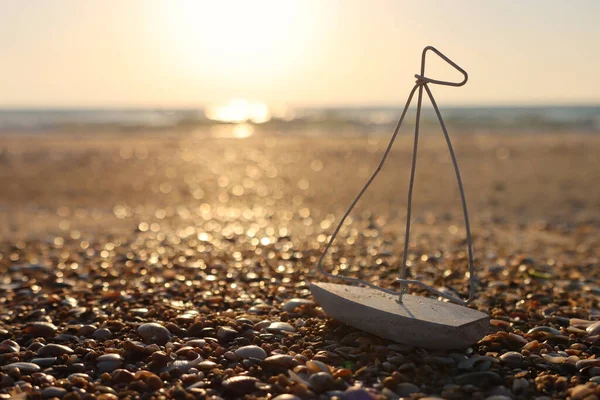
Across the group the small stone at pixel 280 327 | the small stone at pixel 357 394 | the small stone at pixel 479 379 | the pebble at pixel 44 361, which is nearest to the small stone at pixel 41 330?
the pebble at pixel 44 361

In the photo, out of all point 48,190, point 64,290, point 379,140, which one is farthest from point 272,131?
point 64,290

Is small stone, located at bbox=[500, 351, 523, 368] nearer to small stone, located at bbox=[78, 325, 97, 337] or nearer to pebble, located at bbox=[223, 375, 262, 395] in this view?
pebble, located at bbox=[223, 375, 262, 395]

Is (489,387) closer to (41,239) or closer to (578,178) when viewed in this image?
(41,239)

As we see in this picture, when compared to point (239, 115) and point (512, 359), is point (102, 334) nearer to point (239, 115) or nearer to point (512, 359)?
point (512, 359)

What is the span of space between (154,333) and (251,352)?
71 cm

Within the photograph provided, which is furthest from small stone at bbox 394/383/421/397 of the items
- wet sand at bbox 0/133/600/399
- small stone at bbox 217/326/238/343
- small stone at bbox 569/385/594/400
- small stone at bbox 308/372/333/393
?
small stone at bbox 217/326/238/343

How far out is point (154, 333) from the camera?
3.74 meters

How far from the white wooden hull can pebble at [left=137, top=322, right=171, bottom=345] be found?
1.00 meters

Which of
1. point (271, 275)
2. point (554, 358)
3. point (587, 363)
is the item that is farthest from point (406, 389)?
point (271, 275)

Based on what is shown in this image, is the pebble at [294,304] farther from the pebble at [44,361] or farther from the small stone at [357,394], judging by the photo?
the pebble at [44,361]

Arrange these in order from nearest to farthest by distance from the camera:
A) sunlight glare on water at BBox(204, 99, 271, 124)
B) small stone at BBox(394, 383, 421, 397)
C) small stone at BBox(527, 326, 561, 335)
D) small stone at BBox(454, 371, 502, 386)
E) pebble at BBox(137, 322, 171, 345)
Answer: small stone at BBox(394, 383, 421, 397) → small stone at BBox(454, 371, 502, 386) → pebble at BBox(137, 322, 171, 345) → small stone at BBox(527, 326, 561, 335) → sunlight glare on water at BBox(204, 99, 271, 124)

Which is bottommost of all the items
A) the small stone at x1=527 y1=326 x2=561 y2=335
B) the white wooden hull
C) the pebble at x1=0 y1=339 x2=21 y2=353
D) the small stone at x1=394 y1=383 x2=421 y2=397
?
the pebble at x1=0 y1=339 x2=21 y2=353

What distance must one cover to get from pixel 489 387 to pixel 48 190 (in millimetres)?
11237

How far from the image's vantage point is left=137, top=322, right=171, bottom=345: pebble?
3.71 metres
